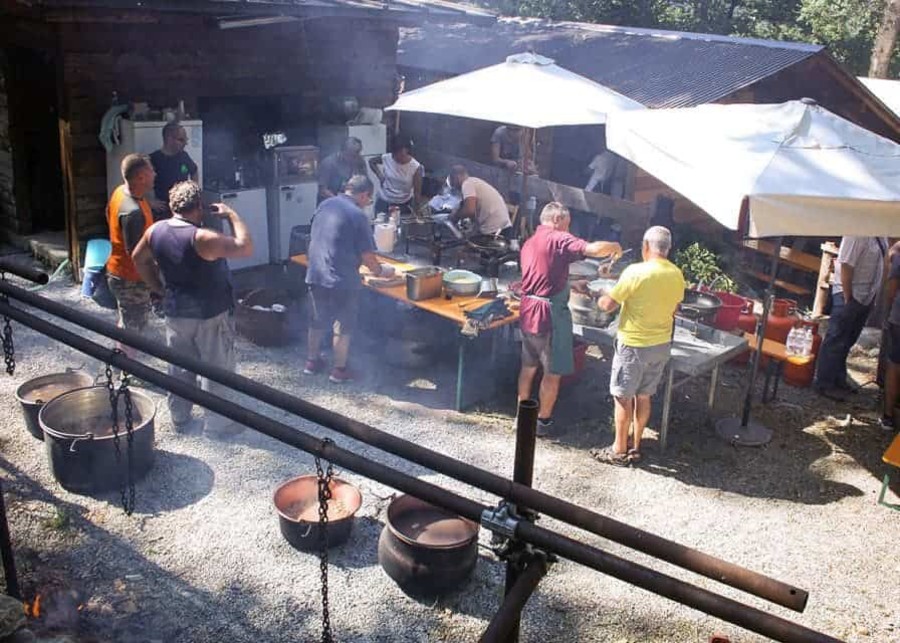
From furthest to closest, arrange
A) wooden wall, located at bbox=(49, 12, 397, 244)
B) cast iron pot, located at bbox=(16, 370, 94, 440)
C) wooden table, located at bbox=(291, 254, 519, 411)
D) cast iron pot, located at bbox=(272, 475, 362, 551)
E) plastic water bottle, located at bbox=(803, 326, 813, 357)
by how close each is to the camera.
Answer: wooden wall, located at bbox=(49, 12, 397, 244) → plastic water bottle, located at bbox=(803, 326, 813, 357) → wooden table, located at bbox=(291, 254, 519, 411) → cast iron pot, located at bbox=(16, 370, 94, 440) → cast iron pot, located at bbox=(272, 475, 362, 551)

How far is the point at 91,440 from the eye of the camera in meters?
5.69

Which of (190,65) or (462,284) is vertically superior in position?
(190,65)

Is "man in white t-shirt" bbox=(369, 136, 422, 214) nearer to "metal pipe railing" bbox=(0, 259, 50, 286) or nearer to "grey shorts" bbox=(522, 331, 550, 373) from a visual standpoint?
"grey shorts" bbox=(522, 331, 550, 373)

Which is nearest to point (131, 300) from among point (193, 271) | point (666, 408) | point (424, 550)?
point (193, 271)

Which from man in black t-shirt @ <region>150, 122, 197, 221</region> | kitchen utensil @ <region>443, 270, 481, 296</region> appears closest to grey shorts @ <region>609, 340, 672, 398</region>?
kitchen utensil @ <region>443, 270, 481, 296</region>

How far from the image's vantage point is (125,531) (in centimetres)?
553

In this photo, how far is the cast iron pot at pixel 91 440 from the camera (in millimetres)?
5734

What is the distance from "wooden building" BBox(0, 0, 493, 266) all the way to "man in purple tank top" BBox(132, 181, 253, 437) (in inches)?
146

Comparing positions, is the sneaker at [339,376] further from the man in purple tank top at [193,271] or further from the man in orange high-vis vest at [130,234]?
the man in orange high-vis vest at [130,234]

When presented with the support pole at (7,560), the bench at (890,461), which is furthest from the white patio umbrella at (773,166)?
the support pole at (7,560)

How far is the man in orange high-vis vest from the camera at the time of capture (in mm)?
6496

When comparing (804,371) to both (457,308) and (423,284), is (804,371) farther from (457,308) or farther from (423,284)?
(423,284)

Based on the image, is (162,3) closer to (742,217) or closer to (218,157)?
(218,157)

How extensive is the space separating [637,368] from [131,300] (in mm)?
4342
